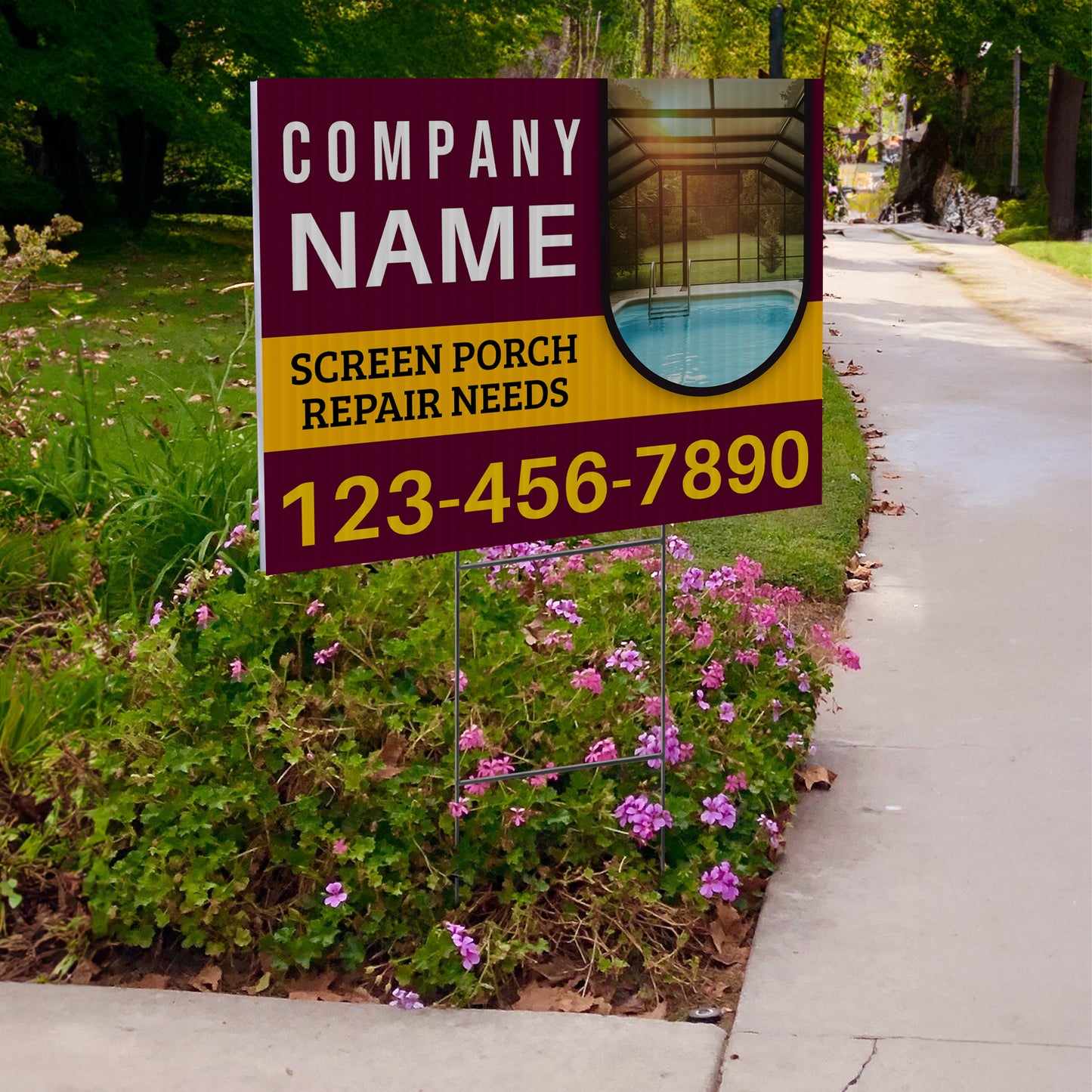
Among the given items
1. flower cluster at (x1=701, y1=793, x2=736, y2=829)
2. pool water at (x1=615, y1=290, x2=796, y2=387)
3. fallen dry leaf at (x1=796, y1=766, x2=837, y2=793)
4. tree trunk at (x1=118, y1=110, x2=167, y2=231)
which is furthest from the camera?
tree trunk at (x1=118, y1=110, x2=167, y2=231)

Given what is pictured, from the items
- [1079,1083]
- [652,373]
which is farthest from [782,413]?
[1079,1083]

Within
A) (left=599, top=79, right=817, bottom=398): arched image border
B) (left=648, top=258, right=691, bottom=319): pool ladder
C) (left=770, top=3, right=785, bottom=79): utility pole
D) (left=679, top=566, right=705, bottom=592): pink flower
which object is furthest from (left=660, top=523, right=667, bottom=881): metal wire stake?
(left=770, top=3, right=785, bottom=79): utility pole

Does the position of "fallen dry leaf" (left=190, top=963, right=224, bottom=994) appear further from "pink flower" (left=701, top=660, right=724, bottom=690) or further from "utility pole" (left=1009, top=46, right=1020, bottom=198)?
"utility pole" (left=1009, top=46, right=1020, bottom=198)

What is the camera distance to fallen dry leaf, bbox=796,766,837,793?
4820mm

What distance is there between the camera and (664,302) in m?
3.96

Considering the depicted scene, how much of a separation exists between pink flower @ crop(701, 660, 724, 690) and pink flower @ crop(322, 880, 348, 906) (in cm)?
132

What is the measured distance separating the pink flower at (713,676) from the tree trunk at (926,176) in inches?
1796

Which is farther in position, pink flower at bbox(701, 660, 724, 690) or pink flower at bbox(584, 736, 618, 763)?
pink flower at bbox(701, 660, 724, 690)

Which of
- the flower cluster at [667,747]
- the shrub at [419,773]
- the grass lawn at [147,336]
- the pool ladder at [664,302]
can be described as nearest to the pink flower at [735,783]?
the shrub at [419,773]

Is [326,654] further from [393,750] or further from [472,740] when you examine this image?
[472,740]

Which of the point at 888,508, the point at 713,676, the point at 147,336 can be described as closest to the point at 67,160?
→ the point at 147,336

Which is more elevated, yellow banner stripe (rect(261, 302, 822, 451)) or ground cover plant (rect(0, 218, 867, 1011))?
yellow banner stripe (rect(261, 302, 822, 451))

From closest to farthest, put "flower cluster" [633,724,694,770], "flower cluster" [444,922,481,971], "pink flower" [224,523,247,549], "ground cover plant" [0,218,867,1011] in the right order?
"flower cluster" [444,922,481,971], "ground cover plant" [0,218,867,1011], "flower cluster" [633,724,694,770], "pink flower" [224,523,247,549]

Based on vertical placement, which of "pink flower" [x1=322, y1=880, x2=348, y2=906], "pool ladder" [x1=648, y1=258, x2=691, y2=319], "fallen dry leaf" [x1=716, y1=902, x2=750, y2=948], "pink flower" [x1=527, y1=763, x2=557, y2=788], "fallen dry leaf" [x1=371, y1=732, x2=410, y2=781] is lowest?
"fallen dry leaf" [x1=716, y1=902, x2=750, y2=948]
